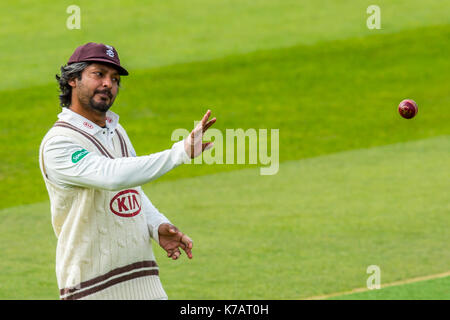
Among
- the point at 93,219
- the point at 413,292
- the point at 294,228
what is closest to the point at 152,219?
the point at 93,219

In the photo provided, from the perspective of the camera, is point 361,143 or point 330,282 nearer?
point 330,282

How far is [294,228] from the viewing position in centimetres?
1095

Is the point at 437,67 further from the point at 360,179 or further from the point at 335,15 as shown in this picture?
the point at 360,179

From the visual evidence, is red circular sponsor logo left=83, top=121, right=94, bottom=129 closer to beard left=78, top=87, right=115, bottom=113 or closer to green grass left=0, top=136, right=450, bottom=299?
beard left=78, top=87, right=115, bottom=113

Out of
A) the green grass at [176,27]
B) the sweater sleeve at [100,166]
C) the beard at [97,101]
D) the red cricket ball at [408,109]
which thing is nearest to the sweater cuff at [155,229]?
the sweater sleeve at [100,166]

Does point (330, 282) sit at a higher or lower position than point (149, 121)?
lower

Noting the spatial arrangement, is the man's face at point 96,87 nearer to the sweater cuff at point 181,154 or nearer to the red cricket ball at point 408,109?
the sweater cuff at point 181,154

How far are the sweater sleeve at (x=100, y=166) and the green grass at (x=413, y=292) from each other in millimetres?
4186

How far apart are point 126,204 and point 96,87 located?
28.5 inches

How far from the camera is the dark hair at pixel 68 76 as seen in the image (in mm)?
5379

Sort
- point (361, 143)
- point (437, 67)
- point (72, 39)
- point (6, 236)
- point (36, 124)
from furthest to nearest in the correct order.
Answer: point (72, 39) < point (437, 67) < point (36, 124) < point (361, 143) < point (6, 236)

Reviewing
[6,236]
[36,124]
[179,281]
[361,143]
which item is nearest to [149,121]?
[36,124]

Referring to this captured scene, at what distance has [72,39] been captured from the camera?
66.2ft

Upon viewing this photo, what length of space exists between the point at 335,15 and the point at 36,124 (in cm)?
855
